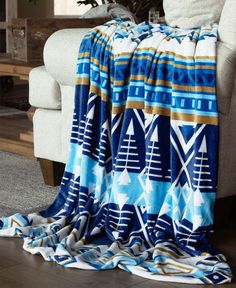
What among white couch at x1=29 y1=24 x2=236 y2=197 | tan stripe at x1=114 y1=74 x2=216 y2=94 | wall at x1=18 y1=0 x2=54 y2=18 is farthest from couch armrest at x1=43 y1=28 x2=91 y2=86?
wall at x1=18 y1=0 x2=54 y2=18

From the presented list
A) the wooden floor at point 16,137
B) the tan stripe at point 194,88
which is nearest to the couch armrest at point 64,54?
the tan stripe at point 194,88

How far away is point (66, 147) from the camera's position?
2.76m

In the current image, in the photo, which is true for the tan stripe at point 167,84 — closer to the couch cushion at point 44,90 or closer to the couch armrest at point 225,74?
the couch armrest at point 225,74

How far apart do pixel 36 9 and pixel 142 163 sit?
4.92 m

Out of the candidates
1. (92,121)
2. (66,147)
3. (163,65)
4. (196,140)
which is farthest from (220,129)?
(66,147)

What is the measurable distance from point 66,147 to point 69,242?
68 cm

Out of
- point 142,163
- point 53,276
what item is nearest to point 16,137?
point 142,163

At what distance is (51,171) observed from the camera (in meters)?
2.97

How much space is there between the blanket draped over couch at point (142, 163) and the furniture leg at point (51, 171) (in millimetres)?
505

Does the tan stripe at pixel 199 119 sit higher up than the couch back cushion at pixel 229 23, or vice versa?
the couch back cushion at pixel 229 23

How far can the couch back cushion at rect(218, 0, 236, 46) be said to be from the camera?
2143mm

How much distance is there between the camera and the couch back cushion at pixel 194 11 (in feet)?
7.58

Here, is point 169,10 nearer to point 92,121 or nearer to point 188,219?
point 92,121

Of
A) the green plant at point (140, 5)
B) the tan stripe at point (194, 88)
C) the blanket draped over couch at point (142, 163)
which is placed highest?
the green plant at point (140, 5)
